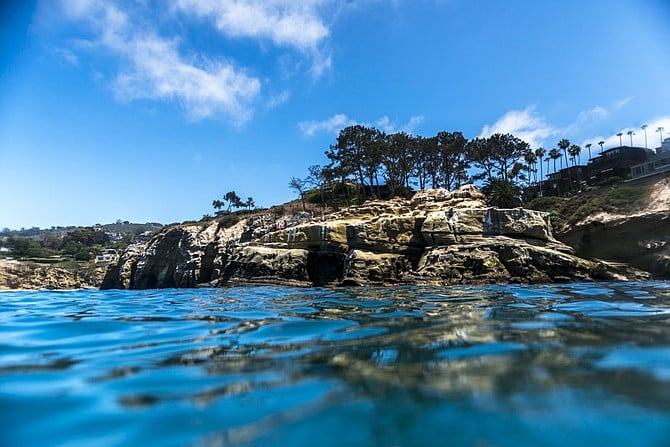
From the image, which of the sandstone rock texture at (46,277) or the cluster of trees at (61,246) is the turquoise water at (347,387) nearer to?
the sandstone rock texture at (46,277)

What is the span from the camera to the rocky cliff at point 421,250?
23.0 metres

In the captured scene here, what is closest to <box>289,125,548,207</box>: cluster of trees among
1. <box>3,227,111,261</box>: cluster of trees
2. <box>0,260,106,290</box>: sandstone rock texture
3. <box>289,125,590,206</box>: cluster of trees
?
<box>289,125,590,206</box>: cluster of trees

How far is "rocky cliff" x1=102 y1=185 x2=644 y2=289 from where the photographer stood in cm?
2295

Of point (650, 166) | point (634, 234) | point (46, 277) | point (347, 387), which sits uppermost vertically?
point (650, 166)

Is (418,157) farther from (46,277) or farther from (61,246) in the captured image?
(61,246)

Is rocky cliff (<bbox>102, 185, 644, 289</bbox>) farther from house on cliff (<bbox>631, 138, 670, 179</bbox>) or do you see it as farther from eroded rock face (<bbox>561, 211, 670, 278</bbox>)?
house on cliff (<bbox>631, 138, 670, 179</bbox>)

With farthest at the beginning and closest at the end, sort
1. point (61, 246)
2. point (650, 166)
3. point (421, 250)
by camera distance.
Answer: point (61, 246) → point (650, 166) → point (421, 250)

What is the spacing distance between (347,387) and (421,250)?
2648 cm

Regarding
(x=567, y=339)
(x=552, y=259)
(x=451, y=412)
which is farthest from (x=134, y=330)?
(x=552, y=259)

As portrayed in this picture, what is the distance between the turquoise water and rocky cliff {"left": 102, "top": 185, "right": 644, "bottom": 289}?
756 inches

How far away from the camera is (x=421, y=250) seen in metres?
28.3

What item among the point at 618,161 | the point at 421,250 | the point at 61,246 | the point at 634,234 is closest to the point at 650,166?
the point at 618,161

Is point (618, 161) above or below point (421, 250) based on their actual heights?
above

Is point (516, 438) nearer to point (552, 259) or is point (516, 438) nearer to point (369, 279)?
point (369, 279)
